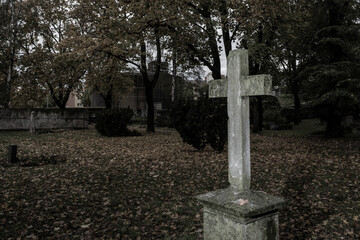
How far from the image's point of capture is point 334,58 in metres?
15.5

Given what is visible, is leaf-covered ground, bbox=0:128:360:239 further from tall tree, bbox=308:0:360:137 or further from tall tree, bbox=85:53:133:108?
tall tree, bbox=85:53:133:108

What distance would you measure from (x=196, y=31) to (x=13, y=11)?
1559cm

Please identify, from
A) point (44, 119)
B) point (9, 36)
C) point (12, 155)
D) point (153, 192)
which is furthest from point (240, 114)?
point (9, 36)

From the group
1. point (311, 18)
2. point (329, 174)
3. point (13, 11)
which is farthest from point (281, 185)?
point (13, 11)

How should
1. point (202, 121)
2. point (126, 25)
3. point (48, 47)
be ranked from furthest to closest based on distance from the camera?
point (48, 47) < point (126, 25) < point (202, 121)

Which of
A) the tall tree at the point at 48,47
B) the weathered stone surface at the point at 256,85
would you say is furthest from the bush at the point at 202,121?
the tall tree at the point at 48,47

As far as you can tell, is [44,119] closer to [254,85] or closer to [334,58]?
[334,58]

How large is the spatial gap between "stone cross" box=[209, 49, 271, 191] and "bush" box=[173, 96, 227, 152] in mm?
7537

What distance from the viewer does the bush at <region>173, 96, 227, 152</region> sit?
35.8 ft

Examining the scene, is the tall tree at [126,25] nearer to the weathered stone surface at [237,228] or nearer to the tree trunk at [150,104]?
the tree trunk at [150,104]

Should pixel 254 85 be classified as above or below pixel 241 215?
above

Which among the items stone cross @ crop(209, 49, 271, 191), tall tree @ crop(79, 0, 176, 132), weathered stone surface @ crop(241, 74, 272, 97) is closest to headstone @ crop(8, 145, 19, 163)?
tall tree @ crop(79, 0, 176, 132)

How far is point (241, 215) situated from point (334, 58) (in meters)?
15.1

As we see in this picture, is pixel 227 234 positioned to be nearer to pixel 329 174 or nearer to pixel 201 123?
pixel 329 174
